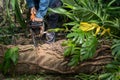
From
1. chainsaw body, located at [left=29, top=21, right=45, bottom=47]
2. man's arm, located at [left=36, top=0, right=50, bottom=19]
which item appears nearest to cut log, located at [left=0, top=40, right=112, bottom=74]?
chainsaw body, located at [left=29, top=21, right=45, bottom=47]

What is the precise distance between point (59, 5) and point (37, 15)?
350 millimetres

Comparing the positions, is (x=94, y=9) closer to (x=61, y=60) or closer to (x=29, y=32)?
(x=61, y=60)

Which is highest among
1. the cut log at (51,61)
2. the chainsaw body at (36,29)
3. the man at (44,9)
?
the man at (44,9)

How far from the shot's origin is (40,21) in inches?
170

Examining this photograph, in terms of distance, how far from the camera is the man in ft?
13.8

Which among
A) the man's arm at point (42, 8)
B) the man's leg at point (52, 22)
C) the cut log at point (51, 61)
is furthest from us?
the man's leg at point (52, 22)

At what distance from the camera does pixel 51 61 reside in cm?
392

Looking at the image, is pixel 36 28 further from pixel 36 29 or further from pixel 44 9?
pixel 44 9

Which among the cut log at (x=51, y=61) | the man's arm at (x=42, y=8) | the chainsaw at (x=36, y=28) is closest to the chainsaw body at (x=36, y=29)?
the chainsaw at (x=36, y=28)

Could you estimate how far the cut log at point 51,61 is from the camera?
3.89 m

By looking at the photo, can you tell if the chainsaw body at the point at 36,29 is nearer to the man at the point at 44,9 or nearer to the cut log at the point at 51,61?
the man at the point at 44,9

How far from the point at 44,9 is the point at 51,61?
29.8 inches

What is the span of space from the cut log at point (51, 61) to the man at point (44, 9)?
1.41 ft

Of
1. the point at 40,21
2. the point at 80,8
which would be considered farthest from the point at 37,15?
the point at 80,8
